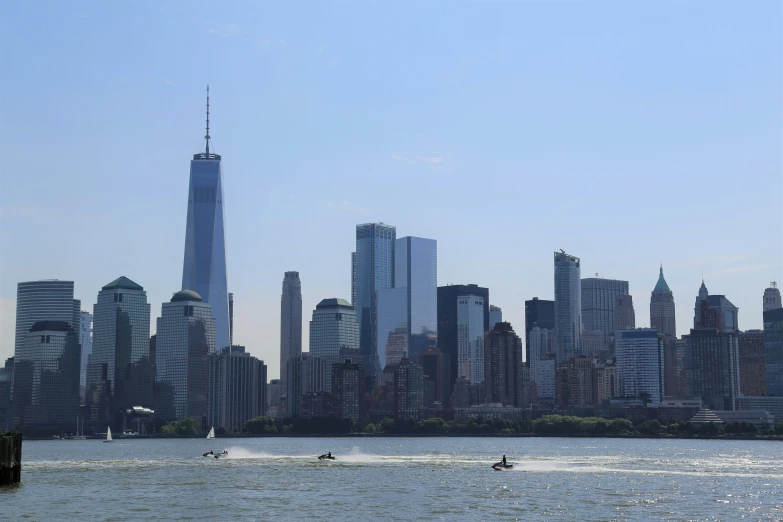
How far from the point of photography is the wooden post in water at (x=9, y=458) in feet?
366

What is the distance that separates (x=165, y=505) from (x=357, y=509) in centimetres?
1709

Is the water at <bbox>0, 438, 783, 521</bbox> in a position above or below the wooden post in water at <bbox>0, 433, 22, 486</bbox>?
below

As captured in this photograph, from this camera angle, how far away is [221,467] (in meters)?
156

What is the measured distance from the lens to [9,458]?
11475 centimetres

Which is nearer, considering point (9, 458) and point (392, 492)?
point (392, 492)

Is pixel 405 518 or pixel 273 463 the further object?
pixel 273 463

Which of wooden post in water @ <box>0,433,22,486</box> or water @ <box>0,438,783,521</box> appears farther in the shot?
wooden post in water @ <box>0,433,22,486</box>

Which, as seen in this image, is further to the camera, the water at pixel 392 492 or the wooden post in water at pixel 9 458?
the wooden post in water at pixel 9 458

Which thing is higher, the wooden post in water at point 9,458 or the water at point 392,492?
the wooden post in water at point 9,458

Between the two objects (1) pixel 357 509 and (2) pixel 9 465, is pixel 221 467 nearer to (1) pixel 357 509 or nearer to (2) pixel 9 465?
(2) pixel 9 465

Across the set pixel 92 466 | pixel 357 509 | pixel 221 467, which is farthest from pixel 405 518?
pixel 92 466

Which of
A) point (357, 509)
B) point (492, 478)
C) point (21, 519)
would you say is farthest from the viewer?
point (492, 478)

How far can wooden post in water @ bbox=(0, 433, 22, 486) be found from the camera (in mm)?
111438

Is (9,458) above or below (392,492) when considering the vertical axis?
above
